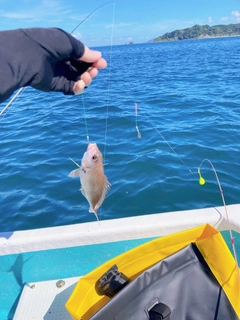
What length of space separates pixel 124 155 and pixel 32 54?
5.26m

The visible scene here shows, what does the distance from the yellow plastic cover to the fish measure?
0.44m

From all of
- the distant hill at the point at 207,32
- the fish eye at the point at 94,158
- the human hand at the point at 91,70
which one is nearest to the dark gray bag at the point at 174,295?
the fish eye at the point at 94,158

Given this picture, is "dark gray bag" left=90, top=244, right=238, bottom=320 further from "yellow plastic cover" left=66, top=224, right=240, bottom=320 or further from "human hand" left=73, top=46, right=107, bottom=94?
"human hand" left=73, top=46, right=107, bottom=94

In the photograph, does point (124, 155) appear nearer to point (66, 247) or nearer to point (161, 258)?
point (66, 247)

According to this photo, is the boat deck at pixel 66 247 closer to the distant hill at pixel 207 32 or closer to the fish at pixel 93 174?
the fish at pixel 93 174

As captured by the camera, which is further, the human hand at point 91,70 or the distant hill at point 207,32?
the distant hill at point 207,32

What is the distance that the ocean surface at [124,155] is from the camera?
4.99 metres

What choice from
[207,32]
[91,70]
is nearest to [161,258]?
[91,70]

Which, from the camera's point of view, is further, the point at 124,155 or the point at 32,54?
the point at 124,155

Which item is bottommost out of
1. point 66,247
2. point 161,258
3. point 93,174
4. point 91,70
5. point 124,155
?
point 124,155

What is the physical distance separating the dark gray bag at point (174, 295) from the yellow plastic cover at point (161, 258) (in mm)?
64

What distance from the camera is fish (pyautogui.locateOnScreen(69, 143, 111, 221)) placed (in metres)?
2.53

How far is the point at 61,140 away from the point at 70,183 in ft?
8.73

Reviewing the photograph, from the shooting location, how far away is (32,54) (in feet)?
4.70
